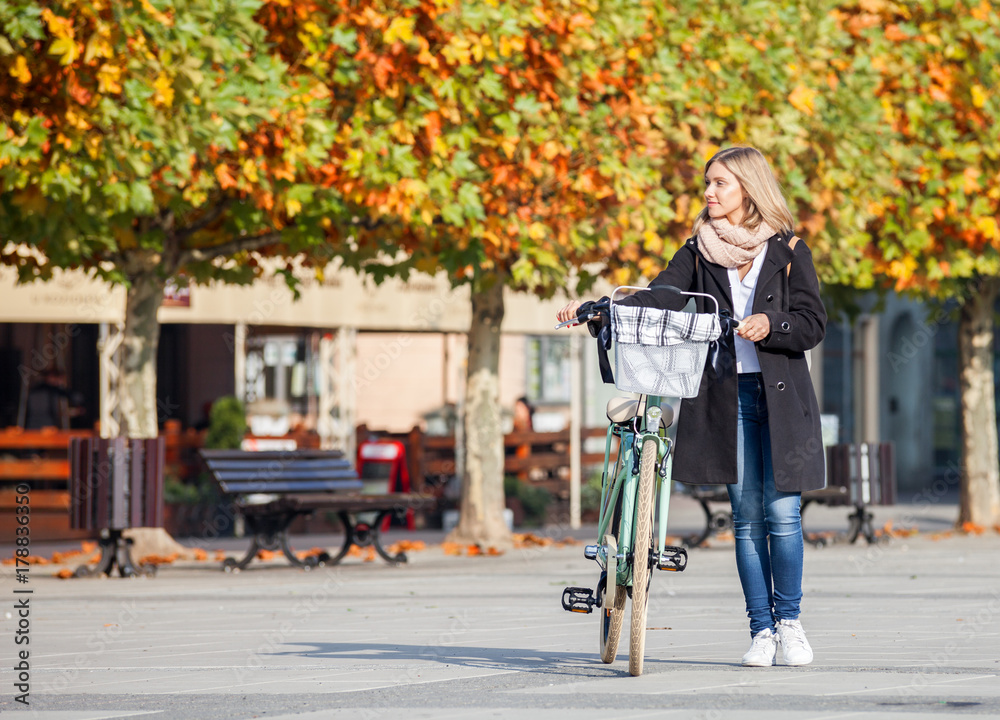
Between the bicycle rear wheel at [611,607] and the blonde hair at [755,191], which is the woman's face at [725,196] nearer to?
the blonde hair at [755,191]

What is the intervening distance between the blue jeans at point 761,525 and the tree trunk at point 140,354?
7.05 m

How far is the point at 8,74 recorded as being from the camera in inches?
366

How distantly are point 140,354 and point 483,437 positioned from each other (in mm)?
3019

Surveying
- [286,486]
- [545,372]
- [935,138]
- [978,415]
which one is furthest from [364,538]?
[545,372]

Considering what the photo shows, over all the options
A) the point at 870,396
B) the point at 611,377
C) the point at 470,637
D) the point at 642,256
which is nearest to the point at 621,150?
the point at 642,256

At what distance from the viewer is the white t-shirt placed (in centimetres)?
542

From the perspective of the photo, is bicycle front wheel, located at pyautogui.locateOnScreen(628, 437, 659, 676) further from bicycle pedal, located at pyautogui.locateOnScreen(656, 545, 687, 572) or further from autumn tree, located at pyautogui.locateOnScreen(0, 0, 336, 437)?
autumn tree, located at pyautogui.locateOnScreen(0, 0, 336, 437)

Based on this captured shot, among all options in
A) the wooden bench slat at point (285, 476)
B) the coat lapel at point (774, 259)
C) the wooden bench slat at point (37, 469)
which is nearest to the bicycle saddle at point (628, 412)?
the coat lapel at point (774, 259)

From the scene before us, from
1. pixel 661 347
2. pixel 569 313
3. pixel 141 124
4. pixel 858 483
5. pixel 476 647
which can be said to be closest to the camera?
pixel 661 347

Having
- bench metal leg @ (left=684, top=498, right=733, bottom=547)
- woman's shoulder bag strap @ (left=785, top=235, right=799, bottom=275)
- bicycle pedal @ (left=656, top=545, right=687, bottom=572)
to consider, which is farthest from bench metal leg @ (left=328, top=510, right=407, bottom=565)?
woman's shoulder bag strap @ (left=785, top=235, right=799, bottom=275)

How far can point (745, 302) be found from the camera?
5477mm

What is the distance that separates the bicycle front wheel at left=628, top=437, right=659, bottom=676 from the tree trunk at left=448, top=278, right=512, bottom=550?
7.69m

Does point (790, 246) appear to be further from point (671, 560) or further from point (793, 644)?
point (793, 644)

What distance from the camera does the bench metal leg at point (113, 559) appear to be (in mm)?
10508
